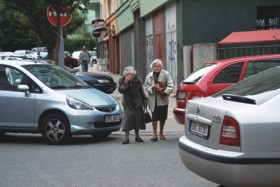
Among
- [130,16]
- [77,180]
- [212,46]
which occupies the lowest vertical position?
[77,180]

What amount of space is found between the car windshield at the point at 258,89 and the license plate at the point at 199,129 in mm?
389

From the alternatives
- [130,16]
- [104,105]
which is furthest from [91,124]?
[130,16]

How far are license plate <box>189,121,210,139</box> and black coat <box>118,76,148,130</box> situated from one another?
174 inches

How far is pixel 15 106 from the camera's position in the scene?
10297 mm

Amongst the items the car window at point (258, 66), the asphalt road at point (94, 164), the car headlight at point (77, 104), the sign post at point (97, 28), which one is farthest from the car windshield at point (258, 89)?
the sign post at point (97, 28)

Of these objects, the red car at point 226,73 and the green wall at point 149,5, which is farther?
the green wall at point 149,5

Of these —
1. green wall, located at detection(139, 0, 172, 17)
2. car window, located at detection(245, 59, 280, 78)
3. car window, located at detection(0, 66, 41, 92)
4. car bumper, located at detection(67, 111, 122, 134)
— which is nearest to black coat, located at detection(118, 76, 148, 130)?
car bumper, located at detection(67, 111, 122, 134)

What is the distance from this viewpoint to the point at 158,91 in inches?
408

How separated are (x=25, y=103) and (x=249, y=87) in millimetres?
5650

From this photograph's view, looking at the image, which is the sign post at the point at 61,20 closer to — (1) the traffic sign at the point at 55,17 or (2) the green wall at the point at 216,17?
(1) the traffic sign at the point at 55,17

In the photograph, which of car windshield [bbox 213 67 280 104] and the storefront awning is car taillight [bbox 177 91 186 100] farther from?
the storefront awning

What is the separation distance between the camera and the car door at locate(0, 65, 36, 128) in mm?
10227

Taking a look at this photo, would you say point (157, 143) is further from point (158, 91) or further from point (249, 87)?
point (249, 87)

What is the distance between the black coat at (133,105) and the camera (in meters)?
10.2
